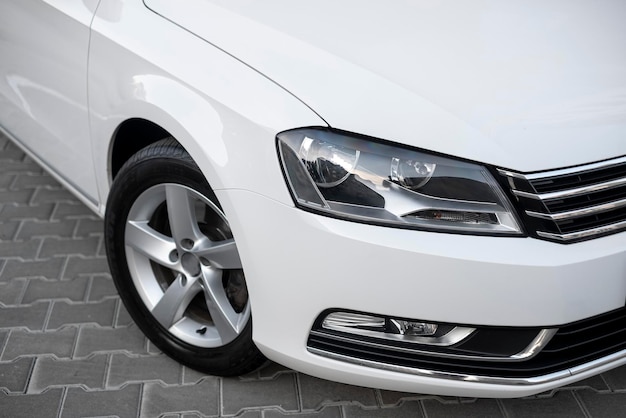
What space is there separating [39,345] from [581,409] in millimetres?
1773

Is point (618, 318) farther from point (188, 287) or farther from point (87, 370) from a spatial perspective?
point (87, 370)

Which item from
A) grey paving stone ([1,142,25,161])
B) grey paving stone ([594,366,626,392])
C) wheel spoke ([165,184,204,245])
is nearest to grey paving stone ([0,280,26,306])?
wheel spoke ([165,184,204,245])

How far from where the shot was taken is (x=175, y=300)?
243 centimetres

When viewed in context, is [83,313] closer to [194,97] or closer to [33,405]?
[33,405]

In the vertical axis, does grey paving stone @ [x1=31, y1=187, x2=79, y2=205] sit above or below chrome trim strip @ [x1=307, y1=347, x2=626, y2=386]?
below

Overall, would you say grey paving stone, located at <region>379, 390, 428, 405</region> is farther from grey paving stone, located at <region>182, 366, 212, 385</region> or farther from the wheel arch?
the wheel arch

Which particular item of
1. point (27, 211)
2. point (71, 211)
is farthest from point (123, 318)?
point (27, 211)

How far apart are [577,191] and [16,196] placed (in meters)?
2.59

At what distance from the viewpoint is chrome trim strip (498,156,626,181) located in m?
1.83

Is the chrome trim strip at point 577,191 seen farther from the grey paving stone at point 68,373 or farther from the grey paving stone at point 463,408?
the grey paving stone at point 68,373

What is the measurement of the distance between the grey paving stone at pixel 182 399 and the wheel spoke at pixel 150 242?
0.39 metres

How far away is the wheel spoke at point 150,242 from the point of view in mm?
2418

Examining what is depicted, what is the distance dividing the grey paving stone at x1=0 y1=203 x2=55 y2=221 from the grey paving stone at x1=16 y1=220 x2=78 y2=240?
51 mm

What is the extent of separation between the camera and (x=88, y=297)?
2.87 meters
